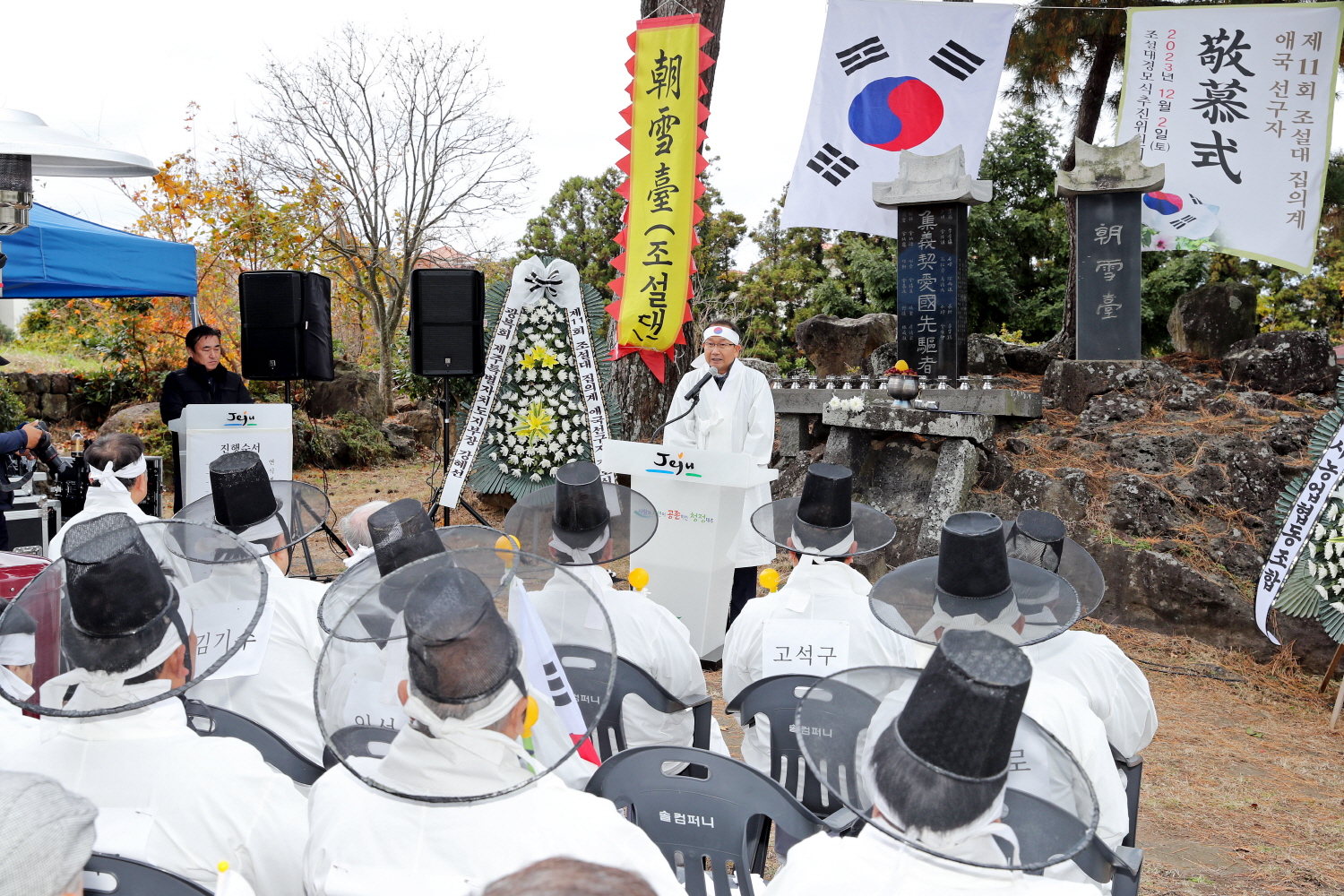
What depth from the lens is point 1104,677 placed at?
7.23 ft

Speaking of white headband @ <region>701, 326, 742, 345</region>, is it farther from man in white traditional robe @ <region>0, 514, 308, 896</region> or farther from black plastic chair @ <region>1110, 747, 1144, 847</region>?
man in white traditional robe @ <region>0, 514, 308, 896</region>

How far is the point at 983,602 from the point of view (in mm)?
1863

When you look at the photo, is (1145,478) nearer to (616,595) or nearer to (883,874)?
(616,595)

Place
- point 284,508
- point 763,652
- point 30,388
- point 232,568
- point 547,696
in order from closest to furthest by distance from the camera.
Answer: point 547,696 → point 232,568 → point 763,652 → point 284,508 → point 30,388

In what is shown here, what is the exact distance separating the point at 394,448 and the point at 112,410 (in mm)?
3261

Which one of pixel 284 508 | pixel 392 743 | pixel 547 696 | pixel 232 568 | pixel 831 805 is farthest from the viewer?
pixel 284 508

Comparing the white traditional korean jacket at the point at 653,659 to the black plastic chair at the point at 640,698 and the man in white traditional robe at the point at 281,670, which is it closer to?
the black plastic chair at the point at 640,698

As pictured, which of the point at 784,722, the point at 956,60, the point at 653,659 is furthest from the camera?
the point at 956,60

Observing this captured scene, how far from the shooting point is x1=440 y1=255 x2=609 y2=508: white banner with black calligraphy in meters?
6.12

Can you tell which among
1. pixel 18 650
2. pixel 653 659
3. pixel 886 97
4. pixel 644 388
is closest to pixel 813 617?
pixel 653 659

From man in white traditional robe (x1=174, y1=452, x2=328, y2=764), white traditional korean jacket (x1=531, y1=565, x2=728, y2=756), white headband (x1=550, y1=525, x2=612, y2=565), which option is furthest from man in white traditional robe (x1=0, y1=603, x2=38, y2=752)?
white headband (x1=550, y1=525, x2=612, y2=565)

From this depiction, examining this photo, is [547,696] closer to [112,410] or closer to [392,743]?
[392,743]

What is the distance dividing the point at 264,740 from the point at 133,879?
0.66 meters

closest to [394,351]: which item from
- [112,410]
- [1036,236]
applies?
[112,410]
